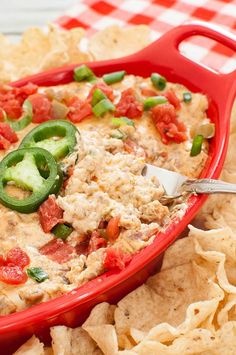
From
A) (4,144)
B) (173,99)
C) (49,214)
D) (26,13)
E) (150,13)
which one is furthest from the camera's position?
(26,13)

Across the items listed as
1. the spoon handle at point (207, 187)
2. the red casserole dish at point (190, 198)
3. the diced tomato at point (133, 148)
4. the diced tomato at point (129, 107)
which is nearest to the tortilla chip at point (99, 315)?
the red casserole dish at point (190, 198)

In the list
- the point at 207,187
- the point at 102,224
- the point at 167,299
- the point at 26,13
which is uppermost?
the point at 207,187

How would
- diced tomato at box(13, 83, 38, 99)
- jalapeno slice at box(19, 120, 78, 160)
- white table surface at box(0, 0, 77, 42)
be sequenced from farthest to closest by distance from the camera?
white table surface at box(0, 0, 77, 42), diced tomato at box(13, 83, 38, 99), jalapeno slice at box(19, 120, 78, 160)

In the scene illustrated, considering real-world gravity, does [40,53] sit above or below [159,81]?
below

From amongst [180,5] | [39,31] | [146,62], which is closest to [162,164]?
[146,62]

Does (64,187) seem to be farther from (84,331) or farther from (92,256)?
(84,331)

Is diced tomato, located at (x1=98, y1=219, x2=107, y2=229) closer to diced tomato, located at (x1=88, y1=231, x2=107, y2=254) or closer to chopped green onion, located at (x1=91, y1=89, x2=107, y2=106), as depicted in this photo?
diced tomato, located at (x1=88, y1=231, x2=107, y2=254)

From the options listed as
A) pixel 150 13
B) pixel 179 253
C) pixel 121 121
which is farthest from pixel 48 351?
pixel 150 13

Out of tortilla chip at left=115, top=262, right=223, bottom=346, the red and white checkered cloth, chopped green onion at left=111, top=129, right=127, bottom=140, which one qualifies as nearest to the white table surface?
the red and white checkered cloth

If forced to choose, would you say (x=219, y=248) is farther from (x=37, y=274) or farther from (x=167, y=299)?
(x=37, y=274)
